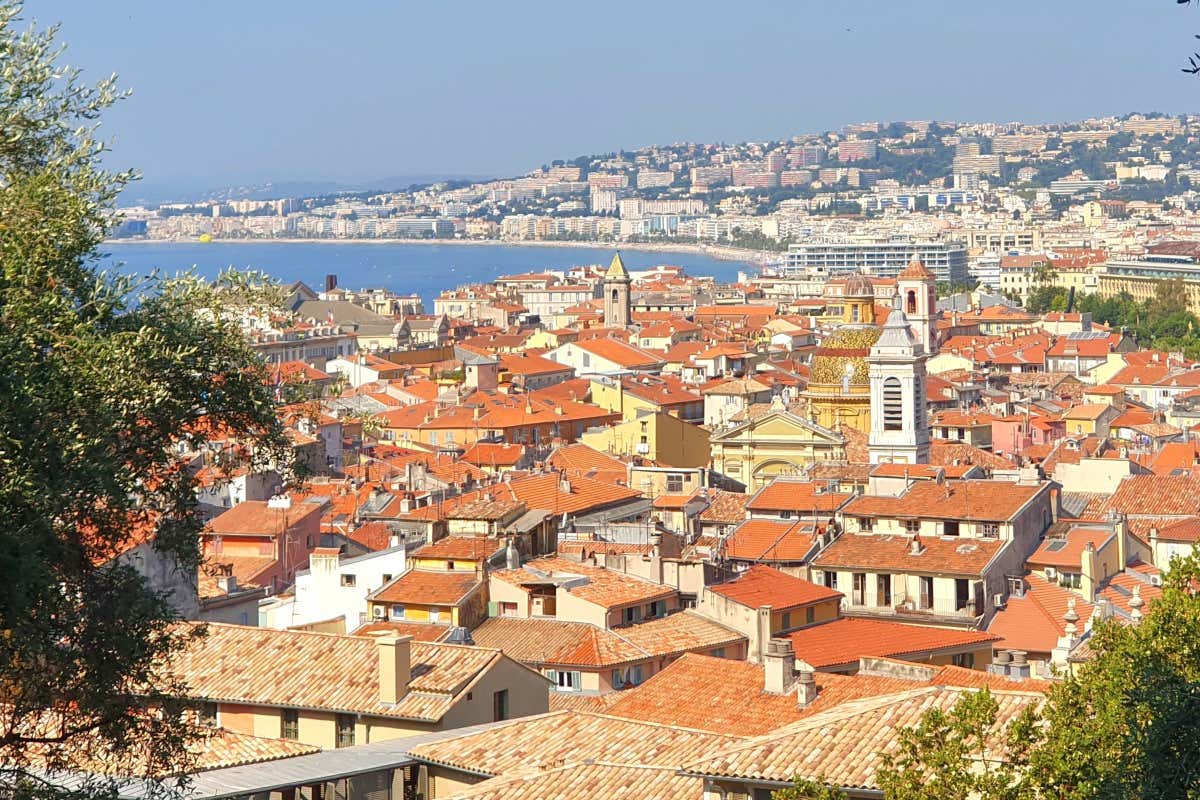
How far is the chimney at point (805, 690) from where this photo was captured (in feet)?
53.5

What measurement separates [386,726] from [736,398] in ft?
141

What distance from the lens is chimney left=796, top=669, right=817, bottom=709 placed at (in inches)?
642

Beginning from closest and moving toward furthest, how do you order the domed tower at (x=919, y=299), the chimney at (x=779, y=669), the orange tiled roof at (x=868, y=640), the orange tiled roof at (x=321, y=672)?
the orange tiled roof at (x=321, y=672)
the chimney at (x=779, y=669)
the orange tiled roof at (x=868, y=640)
the domed tower at (x=919, y=299)

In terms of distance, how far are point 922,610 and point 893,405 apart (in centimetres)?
1518

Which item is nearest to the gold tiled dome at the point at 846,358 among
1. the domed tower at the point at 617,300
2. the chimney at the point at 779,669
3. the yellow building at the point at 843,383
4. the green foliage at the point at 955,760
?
the yellow building at the point at 843,383

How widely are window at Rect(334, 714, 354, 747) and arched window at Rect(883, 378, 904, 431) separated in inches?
1040

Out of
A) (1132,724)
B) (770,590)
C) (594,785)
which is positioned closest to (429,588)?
(770,590)

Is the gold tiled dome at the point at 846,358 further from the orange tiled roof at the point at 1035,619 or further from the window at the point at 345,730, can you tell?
the window at the point at 345,730

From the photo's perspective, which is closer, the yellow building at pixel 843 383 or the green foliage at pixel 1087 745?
the green foliage at pixel 1087 745

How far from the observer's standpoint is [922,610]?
25938mm

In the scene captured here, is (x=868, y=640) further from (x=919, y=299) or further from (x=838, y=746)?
(x=919, y=299)

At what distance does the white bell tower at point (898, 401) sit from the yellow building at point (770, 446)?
1.62m

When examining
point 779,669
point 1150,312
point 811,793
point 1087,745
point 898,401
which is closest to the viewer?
point 1087,745

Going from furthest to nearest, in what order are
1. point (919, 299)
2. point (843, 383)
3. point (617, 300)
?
point (617, 300) < point (919, 299) < point (843, 383)
